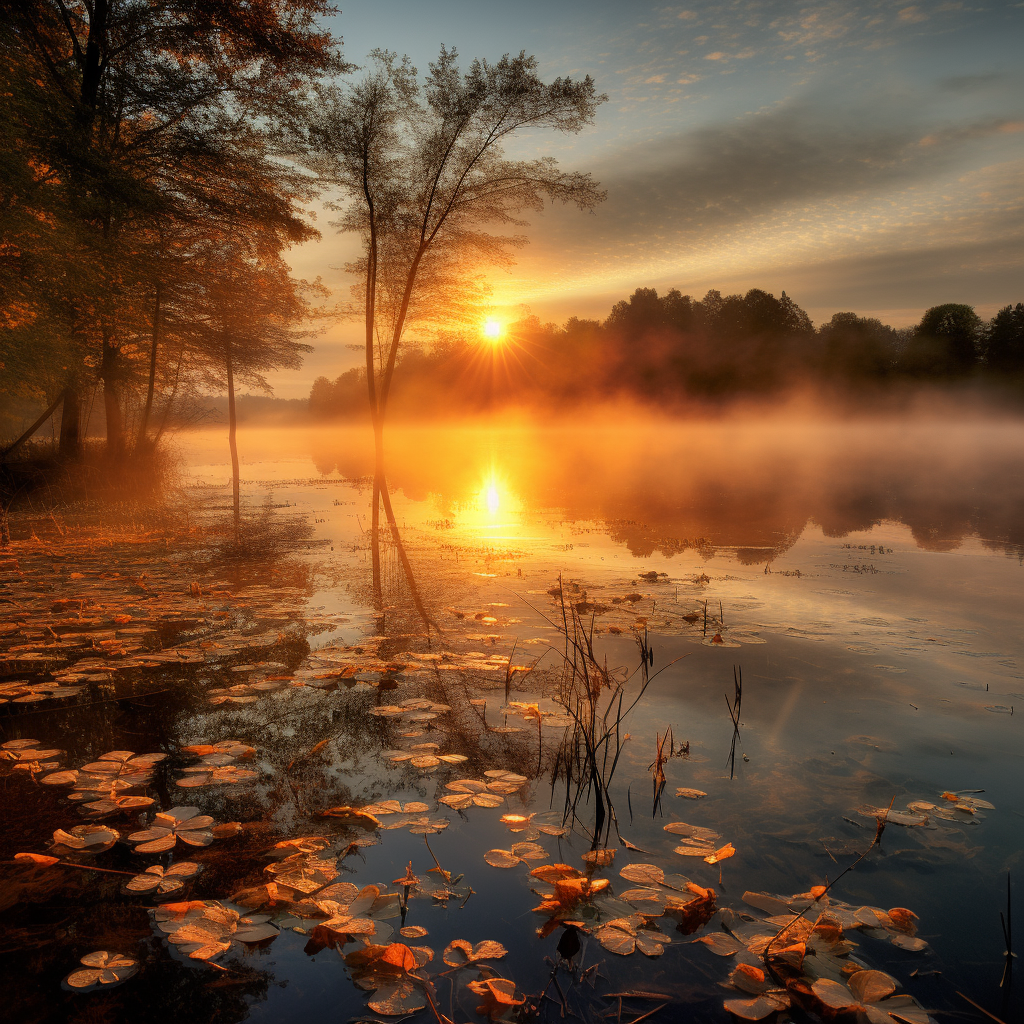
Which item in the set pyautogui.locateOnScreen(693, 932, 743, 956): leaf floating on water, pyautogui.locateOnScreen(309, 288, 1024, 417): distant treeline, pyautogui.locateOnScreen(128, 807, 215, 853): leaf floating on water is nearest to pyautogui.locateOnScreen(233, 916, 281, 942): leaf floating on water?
pyautogui.locateOnScreen(128, 807, 215, 853): leaf floating on water

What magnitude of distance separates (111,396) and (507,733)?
19.0m

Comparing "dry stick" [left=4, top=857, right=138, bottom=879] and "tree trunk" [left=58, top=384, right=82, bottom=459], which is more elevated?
"tree trunk" [left=58, top=384, right=82, bottom=459]

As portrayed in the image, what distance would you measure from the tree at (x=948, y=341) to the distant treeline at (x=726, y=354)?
110 mm

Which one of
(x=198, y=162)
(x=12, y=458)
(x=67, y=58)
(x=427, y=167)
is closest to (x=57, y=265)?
(x=198, y=162)

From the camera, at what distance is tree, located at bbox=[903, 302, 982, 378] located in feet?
213

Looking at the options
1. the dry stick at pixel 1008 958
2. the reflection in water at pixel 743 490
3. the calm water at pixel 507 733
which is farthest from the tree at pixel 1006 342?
the dry stick at pixel 1008 958

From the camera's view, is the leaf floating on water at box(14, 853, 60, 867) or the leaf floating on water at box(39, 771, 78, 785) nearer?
the leaf floating on water at box(14, 853, 60, 867)

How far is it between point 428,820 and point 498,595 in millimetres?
5001

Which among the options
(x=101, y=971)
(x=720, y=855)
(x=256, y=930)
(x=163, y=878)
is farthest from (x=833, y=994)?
(x=163, y=878)

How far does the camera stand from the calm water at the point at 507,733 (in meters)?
2.28

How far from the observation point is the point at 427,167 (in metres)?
17.4

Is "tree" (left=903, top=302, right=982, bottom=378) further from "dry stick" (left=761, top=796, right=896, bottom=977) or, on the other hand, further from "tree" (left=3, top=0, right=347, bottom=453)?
"dry stick" (left=761, top=796, right=896, bottom=977)

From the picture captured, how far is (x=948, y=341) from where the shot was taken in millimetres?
65688

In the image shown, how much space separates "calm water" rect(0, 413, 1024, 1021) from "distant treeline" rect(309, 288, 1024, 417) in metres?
61.2
